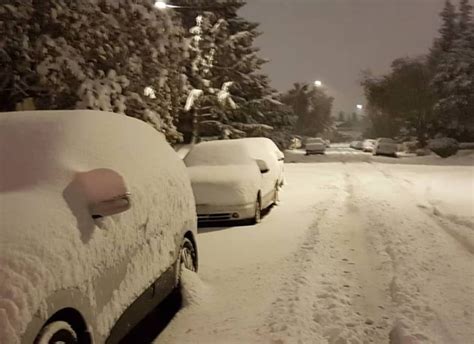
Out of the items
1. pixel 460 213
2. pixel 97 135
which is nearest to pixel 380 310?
pixel 97 135

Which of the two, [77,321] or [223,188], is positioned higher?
[77,321]

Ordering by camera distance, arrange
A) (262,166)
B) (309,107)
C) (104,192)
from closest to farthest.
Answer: (104,192) → (262,166) → (309,107)

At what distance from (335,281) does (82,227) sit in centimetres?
352

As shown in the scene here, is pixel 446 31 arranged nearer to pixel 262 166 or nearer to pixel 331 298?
pixel 262 166

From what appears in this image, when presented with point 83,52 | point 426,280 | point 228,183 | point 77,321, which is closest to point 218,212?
point 228,183

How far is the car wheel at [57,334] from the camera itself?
2.62 m

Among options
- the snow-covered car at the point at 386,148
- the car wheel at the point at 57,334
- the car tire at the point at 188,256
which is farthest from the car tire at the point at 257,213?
the snow-covered car at the point at 386,148

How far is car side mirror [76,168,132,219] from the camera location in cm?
333

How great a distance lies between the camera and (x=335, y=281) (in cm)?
588

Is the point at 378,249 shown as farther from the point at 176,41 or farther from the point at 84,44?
the point at 176,41

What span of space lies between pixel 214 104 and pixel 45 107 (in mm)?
15795

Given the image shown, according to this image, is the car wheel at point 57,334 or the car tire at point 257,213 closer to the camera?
the car wheel at point 57,334

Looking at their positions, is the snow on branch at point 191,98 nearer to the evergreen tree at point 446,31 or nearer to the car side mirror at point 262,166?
the car side mirror at point 262,166

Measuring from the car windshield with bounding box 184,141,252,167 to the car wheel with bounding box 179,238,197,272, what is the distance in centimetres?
525
